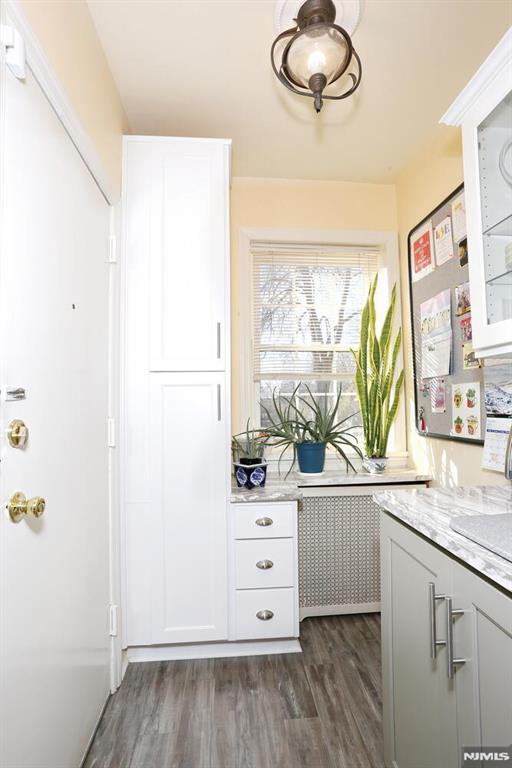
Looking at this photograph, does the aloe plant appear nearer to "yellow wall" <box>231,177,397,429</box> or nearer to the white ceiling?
"yellow wall" <box>231,177,397,429</box>

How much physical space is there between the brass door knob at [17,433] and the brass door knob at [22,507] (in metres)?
0.12

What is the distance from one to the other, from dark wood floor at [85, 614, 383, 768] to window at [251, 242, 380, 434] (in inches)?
51.8

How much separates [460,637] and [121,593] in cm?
148

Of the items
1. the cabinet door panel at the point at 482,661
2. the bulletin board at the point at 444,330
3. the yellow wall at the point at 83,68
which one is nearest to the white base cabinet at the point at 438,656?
the cabinet door panel at the point at 482,661

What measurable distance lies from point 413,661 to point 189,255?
1.82m

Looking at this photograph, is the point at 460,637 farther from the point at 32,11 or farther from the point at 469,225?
the point at 32,11

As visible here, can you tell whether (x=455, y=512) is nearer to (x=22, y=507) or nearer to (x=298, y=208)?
(x=22, y=507)

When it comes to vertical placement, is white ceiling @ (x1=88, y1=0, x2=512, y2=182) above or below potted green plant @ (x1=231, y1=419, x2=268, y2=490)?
above

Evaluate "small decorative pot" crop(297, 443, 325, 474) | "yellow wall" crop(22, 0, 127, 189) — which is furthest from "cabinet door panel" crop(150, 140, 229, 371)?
"small decorative pot" crop(297, 443, 325, 474)

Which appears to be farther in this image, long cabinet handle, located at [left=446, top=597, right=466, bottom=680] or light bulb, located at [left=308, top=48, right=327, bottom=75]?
light bulb, located at [left=308, top=48, right=327, bottom=75]

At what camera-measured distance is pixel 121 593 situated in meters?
1.90

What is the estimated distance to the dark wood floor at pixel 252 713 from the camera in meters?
1.45

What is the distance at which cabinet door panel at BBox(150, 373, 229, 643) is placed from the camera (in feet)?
6.47

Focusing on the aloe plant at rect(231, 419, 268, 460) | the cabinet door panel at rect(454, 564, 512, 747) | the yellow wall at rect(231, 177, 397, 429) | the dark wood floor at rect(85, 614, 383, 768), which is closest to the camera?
the cabinet door panel at rect(454, 564, 512, 747)
